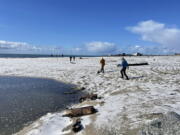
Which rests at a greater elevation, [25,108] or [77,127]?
[77,127]

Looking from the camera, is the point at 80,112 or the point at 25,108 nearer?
the point at 80,112

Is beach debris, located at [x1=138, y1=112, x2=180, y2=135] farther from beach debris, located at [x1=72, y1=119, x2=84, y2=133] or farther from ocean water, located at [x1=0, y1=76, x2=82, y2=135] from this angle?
ocean water, located at [x1=0, y1=76, x2=82, y2=135]

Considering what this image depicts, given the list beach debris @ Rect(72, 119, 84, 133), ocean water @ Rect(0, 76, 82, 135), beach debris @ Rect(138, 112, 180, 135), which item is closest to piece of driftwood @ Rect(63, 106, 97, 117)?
beach debris @ Rect(72, 119, 84, 133)

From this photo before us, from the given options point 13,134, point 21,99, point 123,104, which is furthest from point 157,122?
point 21,99

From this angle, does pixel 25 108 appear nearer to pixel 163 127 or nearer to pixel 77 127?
pixel 77 127

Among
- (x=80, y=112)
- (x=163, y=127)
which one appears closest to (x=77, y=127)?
(x=80, y=112)

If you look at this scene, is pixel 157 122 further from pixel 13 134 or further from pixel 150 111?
pixel 13 134

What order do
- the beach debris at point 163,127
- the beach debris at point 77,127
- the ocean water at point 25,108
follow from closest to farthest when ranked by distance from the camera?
the beach debris at point 163,127 → the beach debris at point 77,127 → the ocean water at point 25,108

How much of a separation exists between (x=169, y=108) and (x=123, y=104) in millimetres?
2195

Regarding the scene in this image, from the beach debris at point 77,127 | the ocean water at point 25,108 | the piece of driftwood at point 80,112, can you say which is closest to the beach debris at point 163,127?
the beach debris at point 77,127

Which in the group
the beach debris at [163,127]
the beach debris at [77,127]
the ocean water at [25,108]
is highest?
the beach debris at [163,127]

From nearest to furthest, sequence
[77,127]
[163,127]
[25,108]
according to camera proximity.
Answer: [163,127], [77,127], [25,108]

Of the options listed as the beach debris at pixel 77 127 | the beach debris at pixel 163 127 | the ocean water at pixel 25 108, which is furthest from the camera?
the ocean water at pixel 25 108

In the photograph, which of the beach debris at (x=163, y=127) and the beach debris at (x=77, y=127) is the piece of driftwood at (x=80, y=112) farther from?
the beach debris at (x=163, y=127)
